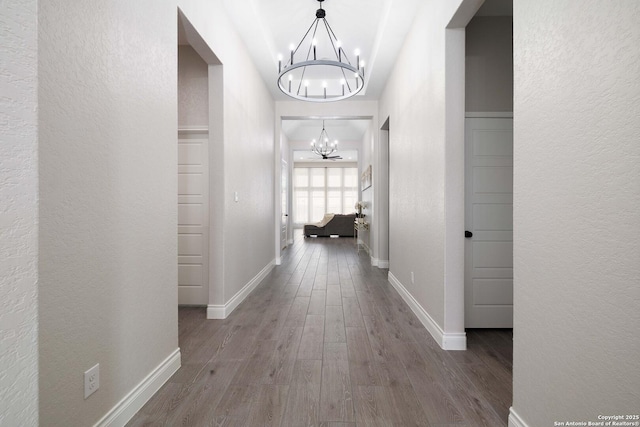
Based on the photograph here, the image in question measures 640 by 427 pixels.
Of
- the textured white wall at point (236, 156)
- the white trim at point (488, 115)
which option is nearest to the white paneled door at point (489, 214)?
the white trim at point (488, 115)

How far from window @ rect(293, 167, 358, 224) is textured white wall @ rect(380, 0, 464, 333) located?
10342 mm

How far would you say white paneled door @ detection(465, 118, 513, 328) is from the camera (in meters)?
2.60

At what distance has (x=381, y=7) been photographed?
129 inches

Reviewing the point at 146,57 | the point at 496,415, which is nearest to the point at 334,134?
the point at 146,57

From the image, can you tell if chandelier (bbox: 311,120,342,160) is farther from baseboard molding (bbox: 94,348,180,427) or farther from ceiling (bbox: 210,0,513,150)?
baseboard molding (bbox: 94,348,180,427)

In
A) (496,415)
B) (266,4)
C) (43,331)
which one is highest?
(266,4)

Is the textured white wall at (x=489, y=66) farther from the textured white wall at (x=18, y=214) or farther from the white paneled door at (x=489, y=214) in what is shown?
the textured white wall at (x=18, y=214)

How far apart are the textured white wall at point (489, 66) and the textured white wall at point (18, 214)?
283 cm

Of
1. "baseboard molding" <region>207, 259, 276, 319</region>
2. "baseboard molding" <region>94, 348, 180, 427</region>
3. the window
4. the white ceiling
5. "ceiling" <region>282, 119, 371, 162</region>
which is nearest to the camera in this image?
"baseboard molding" <region>94, 348, 180, 427</region>

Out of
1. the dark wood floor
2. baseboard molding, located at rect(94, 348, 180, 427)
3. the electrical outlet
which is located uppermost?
the electrical outlet

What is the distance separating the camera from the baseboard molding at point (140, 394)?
1.45 metres

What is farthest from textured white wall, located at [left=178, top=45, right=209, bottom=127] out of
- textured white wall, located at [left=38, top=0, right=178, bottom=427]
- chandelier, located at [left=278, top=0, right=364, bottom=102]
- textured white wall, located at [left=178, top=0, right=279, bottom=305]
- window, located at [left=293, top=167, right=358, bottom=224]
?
window, located at [left=293, top=167, right=358, bottom=224]

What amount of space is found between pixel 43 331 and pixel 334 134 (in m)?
8.85

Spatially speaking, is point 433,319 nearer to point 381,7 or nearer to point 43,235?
point 43,235
